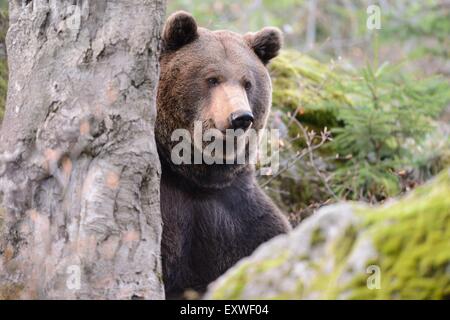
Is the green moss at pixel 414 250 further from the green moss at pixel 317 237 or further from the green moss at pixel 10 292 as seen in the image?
the green moss at pixel 10 292

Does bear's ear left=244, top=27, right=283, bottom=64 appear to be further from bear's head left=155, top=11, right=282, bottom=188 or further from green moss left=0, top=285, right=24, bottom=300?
green moss left=0, top=285, right=24, bottom=300

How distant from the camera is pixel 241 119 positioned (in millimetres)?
5793

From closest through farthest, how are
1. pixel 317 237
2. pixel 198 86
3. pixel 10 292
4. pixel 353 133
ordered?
pixel 317 237 → pixel 10 292 → pixel 198 86 → pixel 353 133

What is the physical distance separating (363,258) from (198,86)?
3.30 metres

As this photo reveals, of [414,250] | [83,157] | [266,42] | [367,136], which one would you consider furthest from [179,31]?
[414,250]

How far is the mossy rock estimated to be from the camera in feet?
10.8

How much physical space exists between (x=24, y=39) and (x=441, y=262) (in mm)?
3240

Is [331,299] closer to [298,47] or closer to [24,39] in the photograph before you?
[24,39]

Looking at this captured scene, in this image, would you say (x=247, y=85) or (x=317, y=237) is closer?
(x=317, y=237)

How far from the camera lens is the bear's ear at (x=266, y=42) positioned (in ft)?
22.7

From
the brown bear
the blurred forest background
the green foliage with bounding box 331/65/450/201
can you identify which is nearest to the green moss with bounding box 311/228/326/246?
the brown bear

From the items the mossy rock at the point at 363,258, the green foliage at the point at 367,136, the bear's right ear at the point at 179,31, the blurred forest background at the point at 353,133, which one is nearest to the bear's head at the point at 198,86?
the bear's right ear at the point at 179,31

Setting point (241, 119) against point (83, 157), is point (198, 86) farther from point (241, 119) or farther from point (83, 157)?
point (83, 157)

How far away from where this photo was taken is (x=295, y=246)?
354 cm
